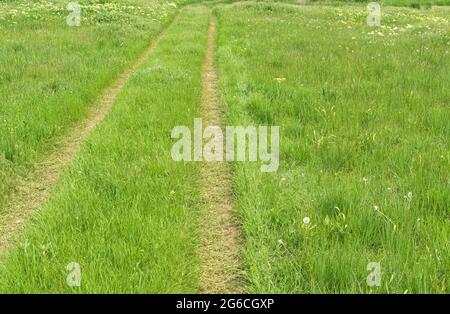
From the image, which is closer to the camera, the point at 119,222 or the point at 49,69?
the point at 119,222

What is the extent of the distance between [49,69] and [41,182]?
7565mm

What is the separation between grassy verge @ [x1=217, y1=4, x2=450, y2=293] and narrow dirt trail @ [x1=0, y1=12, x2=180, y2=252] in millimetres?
2915

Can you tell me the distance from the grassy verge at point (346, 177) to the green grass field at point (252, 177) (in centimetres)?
3

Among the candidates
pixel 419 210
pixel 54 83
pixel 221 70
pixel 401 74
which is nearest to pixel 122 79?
pixel 54 83

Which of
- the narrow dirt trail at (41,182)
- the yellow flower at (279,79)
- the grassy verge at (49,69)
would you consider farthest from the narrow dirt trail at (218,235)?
the yellow flower at (279,79)

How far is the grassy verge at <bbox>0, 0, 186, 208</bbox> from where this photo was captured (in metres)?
7.59

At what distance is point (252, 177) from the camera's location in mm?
6008

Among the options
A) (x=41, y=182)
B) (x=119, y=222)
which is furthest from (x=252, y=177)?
(x=41, y=182)

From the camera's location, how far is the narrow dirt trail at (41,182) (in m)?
5.25

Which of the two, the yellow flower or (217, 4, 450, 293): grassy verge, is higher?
the yellow flower

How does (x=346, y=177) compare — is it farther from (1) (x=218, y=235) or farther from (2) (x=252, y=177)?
(1) (x=218, y=235)

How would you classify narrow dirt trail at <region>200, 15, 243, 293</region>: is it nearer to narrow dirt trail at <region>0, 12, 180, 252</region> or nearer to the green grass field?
the green grass field

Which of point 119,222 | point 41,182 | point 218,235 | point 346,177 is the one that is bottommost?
point 41,182

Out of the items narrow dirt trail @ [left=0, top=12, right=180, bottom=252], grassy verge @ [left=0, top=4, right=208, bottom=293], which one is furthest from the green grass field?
narrow dirt trail @ [left=0, top=12, right=180, bottom=252]
